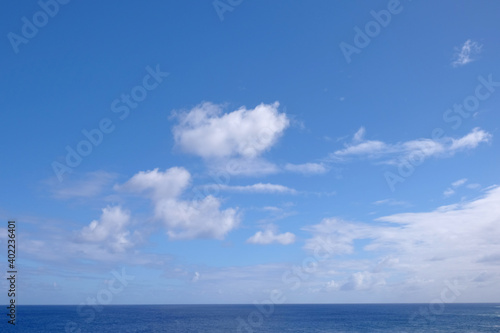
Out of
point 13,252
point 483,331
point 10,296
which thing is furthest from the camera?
point 483,331

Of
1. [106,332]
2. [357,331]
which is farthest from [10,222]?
[357,331]

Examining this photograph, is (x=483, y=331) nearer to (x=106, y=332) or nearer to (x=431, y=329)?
(x=431, y=329)

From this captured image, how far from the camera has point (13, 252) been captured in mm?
43031

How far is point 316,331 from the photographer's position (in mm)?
118312

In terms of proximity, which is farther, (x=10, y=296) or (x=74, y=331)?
(x=74, y=331)

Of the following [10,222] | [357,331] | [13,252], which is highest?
[10,222]

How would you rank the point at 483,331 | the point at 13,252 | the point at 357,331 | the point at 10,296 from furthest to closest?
the point at 357,331 < the point at 483,331 < the point at 10,296 < the point at 13,252

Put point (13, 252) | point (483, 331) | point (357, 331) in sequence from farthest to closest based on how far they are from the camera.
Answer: point (357, 331) → point (483, 331) → point (13, 252)

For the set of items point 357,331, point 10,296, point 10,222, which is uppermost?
point 10,222

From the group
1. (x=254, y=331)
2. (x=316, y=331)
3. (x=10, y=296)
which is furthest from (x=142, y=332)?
(x=10, y=296)

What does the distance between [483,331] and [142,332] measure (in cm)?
10489

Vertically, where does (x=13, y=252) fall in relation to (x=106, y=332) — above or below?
above

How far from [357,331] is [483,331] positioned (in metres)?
36.7

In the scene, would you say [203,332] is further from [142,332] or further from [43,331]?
[43,331]
